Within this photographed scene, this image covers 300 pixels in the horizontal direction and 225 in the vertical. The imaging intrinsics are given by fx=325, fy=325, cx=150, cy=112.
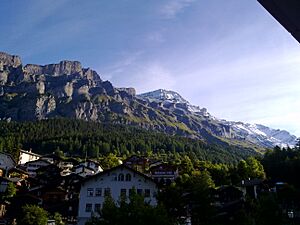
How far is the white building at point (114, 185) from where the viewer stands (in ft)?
147

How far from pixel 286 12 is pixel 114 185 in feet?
145

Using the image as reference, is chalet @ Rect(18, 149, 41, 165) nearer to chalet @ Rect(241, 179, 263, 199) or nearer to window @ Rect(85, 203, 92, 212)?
window @ Rect(85, 203, 92, 212)

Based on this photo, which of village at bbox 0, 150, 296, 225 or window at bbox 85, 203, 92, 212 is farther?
village at bbox 0, 150, 296, 225

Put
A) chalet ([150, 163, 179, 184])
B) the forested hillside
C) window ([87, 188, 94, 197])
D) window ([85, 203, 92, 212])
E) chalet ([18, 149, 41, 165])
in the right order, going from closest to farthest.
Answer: window ([85, 203, 92, 212])
window ([87, 188, 94, 197])
chalet ([150, 163, 179, 184])
chalet ([18, 149, 41, 165])
the forested hillside

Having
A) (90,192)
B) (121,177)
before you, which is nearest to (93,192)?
(90,192)

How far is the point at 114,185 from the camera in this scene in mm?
45656

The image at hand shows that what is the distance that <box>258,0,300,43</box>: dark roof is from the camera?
3.20 meters

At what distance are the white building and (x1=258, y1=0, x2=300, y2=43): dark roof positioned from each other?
1680 inches

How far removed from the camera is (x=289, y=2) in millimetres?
3170

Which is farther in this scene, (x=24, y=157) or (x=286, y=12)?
(x=24, y=157)

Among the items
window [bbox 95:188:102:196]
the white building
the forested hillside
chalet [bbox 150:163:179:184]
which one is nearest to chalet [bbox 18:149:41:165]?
the forested hillside

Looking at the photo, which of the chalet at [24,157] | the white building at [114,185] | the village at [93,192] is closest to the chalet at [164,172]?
the village at [93,192]

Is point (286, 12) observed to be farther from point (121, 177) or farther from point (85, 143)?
point (85, 143)

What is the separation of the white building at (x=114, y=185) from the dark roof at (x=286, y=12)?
1680 inches
